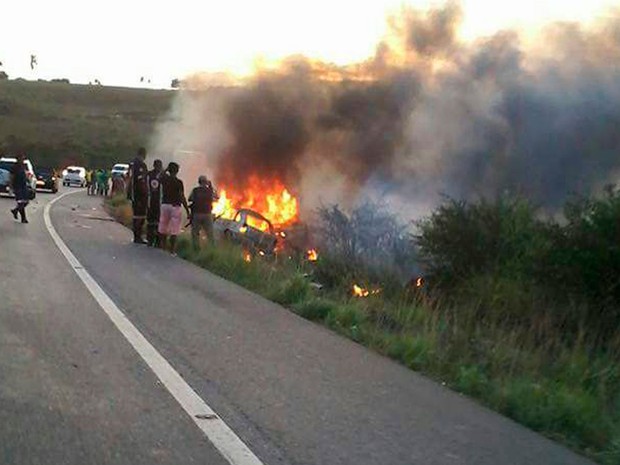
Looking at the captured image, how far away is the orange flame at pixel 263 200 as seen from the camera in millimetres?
26966

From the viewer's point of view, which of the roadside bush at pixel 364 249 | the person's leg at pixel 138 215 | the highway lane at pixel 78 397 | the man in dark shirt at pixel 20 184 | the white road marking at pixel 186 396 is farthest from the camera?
the man in dark shirt at pixel 20 184

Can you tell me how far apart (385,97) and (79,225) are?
12437 millimetres

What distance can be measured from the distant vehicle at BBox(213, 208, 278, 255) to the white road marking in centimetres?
908

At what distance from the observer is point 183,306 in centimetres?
1117

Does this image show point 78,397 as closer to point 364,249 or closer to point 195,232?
point 364,249

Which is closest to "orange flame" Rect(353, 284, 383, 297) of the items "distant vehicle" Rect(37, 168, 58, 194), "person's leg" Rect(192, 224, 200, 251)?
"person's leg" Rect(192, 224, 200, 251)

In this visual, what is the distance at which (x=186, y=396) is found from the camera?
6.70m

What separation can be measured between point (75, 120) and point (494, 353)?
102 metres

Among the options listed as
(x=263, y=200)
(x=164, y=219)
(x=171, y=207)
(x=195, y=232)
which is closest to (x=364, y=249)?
(x=195, y=232)

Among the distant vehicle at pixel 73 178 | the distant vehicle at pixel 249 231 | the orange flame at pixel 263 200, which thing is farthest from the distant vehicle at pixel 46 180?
the distant vehicle at pixel 249 231

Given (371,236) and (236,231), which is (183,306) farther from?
(236,231)

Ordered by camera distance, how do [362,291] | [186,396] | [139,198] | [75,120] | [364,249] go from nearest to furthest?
1. [186,396]
2. [362,291]
3. [364,249]
4. [139,198]
5. [75,120]

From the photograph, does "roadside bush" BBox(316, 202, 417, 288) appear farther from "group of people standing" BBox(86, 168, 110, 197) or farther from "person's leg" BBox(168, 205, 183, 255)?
"group of people standing" BBox(86, 168, 110, 197)

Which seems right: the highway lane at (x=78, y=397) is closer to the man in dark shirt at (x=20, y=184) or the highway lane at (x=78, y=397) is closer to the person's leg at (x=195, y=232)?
the person's leg at (x=195, y=232)
